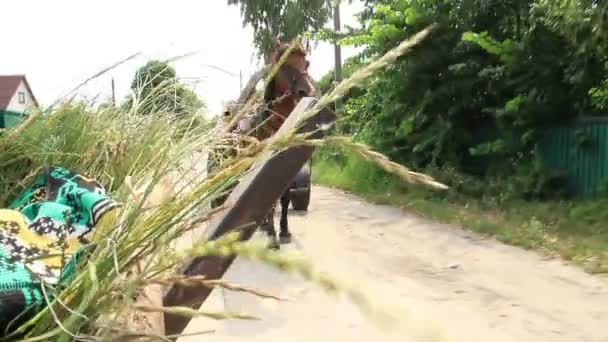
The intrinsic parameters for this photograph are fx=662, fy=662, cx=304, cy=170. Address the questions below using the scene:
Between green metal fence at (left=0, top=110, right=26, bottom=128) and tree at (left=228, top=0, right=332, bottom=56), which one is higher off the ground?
tree at (left=228, top=0, right=332, bottom=56)

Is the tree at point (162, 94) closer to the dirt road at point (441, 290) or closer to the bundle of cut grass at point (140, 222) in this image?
the bundle of cut grass at point (140, 222)

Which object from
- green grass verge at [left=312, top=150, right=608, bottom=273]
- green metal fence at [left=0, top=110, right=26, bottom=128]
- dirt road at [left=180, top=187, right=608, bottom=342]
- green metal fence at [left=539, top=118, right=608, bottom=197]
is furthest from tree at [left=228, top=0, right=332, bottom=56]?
green metal fence at [left=0, top=110, right=26, bottom=128]

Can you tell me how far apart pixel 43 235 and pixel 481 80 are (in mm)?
9320

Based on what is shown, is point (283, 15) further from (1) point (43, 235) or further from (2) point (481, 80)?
(1) point (43, 235)

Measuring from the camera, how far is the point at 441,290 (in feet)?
15.2

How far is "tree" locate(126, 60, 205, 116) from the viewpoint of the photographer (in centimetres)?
140

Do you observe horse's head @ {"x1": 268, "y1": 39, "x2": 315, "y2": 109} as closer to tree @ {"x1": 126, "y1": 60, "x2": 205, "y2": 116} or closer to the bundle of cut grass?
tree @ {"x1": 126, "y1": 60, "x2": 205, "y2": 116}

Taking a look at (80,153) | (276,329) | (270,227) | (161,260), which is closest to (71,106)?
(80,153)

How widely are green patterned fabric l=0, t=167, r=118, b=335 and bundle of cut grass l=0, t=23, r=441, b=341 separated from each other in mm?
18

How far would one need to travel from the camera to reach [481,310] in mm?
4121

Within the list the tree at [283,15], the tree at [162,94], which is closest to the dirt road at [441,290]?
the tree at [162,94]

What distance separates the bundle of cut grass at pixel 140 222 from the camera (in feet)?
2.26

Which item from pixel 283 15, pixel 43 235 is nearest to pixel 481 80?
pixel 43 235

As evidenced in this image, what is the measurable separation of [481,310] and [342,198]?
715 centimetres
